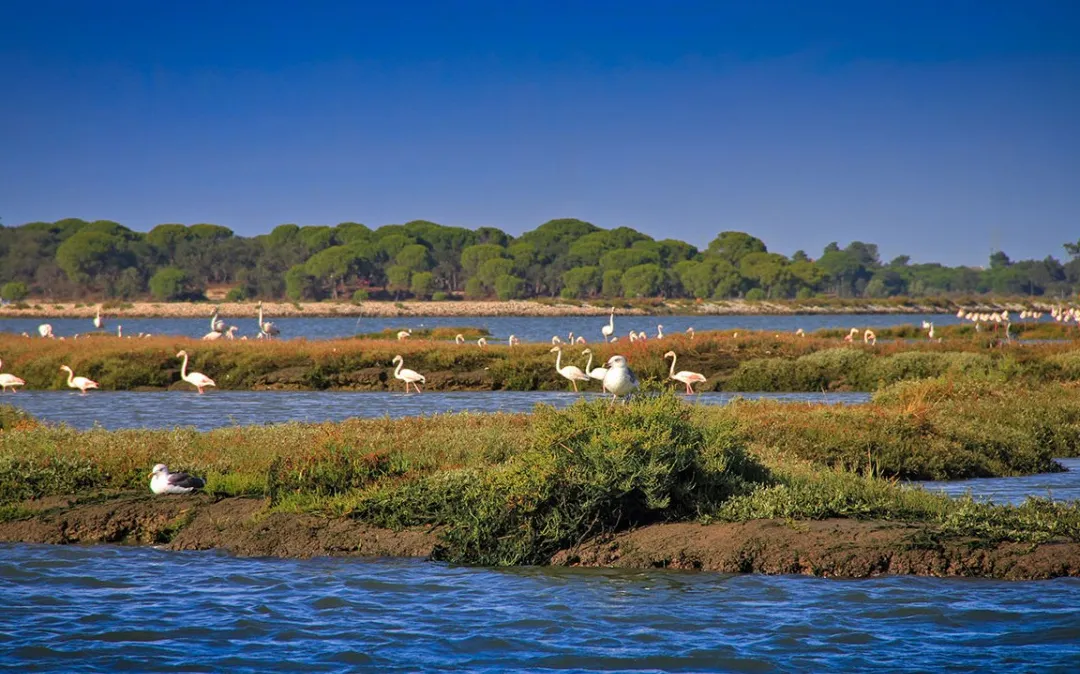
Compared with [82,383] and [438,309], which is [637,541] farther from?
[438,309]

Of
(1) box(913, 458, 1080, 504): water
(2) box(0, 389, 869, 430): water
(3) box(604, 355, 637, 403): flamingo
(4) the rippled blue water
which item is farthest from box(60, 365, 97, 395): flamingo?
(1) box(913, 458, 1080, 504): water

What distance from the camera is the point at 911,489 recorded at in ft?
43.1

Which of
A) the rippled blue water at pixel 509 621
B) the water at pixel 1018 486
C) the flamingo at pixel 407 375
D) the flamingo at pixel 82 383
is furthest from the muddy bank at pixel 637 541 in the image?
the flamingo at pixel 407 375

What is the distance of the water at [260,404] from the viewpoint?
2552 cm

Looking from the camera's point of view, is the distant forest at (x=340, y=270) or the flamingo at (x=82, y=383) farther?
the distant forest at (x=340, y=270)

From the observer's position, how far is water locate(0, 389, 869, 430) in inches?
1005

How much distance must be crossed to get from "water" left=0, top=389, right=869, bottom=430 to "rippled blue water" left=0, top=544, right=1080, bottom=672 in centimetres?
1257

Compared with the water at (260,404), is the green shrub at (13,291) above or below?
above

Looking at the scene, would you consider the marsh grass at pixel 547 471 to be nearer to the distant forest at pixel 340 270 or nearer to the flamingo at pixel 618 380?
the flamingo at pixel 618 380

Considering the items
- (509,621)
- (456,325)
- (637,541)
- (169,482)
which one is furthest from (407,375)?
(456,325)

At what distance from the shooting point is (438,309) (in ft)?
489

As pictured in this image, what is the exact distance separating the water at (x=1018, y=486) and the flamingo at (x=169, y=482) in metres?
9.17

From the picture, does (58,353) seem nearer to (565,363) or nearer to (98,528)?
(565,363)

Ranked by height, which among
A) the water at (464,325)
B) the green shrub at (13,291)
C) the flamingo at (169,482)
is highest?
the green shrub at (13,291)
